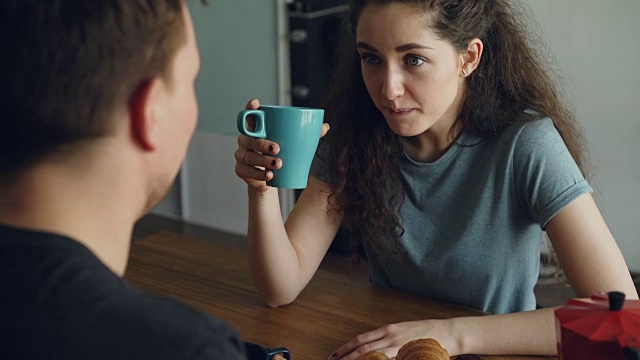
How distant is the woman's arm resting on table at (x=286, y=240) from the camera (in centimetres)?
153

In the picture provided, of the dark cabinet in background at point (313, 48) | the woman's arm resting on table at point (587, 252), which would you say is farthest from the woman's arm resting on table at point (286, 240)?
the dark cabinet in background at point (313, 48)

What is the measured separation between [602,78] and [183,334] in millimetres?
2853

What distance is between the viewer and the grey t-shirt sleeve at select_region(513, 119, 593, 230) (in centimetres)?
155

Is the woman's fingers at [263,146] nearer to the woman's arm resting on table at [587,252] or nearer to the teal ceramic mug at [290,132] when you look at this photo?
the teal ceramic mug at [290,132]

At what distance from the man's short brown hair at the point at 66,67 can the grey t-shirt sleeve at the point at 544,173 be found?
3.08 ft

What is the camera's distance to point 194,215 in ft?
14.5

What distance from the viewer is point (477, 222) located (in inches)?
66.9

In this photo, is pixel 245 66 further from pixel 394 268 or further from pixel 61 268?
pixel 61 268

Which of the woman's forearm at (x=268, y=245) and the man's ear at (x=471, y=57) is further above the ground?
→ the man's ear at (x=471, y=57)

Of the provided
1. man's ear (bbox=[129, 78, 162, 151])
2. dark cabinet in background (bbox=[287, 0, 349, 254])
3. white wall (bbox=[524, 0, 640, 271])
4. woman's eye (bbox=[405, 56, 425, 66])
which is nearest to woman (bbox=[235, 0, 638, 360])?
woman's eye (bbox=[405, 56, 425, 66])

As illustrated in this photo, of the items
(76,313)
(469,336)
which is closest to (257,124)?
(469,336)

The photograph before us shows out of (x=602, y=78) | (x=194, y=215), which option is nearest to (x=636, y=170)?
(x=602, y=78)

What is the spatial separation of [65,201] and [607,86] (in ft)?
9.36

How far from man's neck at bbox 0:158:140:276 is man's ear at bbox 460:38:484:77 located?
1011 millimetres
